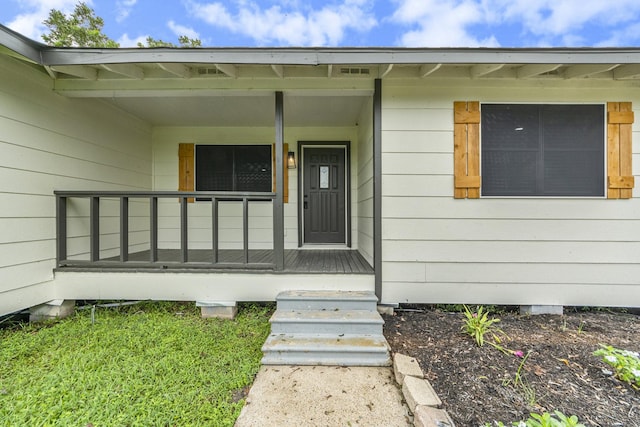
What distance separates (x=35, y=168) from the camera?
9.14ft

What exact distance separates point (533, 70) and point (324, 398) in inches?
141

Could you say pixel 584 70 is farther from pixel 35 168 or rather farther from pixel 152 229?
pixel 35 168

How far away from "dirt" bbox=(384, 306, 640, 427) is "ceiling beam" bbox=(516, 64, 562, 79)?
8.38 ft

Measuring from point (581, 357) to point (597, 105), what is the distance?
262 centimetres

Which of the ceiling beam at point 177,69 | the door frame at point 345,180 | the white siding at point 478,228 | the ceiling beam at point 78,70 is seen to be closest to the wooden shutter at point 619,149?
the white siding at point 478,228

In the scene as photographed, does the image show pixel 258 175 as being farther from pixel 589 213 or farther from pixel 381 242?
pixel 589 213

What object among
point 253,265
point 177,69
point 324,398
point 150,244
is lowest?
point 324,398

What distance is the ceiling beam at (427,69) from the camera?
108 inches

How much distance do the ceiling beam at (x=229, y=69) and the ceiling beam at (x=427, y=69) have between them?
2.00 m

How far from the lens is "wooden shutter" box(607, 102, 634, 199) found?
290 centimetres

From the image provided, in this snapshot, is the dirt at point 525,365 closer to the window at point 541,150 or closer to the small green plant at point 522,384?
the small green plant at point 522,384

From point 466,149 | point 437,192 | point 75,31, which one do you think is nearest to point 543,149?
point 466,149

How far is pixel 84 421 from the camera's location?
1.60 metres

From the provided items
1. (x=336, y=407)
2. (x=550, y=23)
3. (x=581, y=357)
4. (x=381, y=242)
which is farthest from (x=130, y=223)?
(x=550, y=23)
